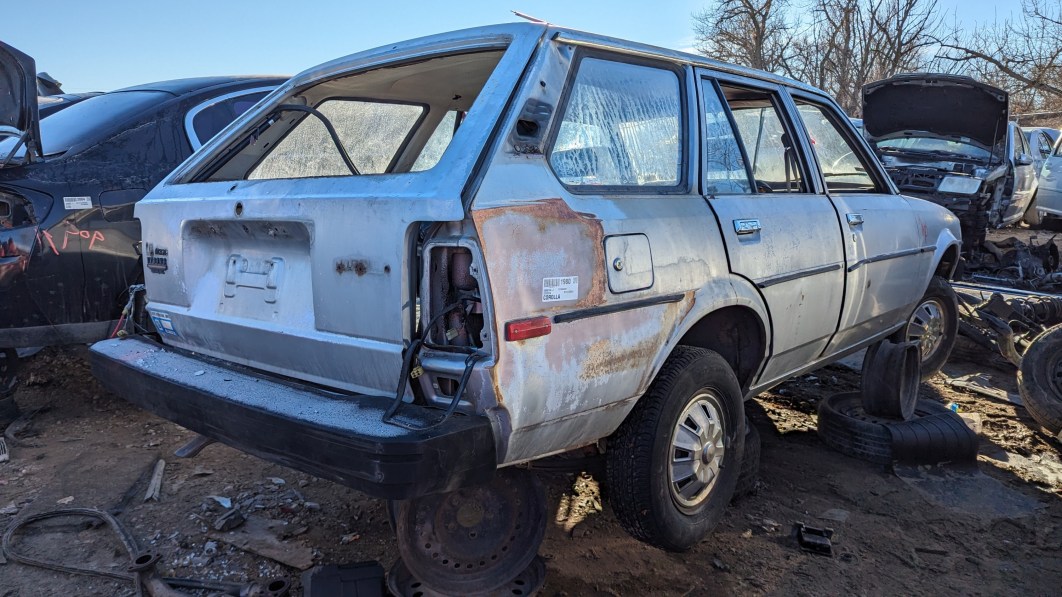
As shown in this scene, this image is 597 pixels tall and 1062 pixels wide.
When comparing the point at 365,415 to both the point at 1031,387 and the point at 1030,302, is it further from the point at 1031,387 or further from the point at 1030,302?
the point at 1030,302

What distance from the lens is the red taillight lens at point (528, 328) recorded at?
1907mm

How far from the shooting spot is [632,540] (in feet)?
9.55

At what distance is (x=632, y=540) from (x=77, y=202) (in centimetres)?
323

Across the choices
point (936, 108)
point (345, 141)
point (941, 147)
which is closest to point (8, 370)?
point (345, 141)

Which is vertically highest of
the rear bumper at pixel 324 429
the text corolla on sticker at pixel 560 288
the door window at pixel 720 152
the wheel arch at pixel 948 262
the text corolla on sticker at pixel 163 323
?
the door window at pixel 720 152

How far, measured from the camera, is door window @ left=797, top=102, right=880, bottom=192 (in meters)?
3.63

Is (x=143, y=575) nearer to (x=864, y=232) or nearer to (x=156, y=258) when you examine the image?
(x=156, y=258)

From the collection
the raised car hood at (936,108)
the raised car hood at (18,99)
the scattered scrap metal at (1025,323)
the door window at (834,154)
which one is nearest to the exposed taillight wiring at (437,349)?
the door window at (834,154)

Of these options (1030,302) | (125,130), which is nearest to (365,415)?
(125,130)

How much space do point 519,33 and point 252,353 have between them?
140 centimetres

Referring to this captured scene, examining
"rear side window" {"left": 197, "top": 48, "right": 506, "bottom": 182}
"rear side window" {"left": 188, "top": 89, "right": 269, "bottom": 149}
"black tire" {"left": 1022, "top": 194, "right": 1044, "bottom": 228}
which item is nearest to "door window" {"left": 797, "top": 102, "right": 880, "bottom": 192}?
"rear side window" {"left": 197, "top": 48, "right": 506, "bottom": 182}

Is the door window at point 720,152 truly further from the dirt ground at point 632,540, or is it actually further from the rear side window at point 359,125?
the dirt ground at point 632,540

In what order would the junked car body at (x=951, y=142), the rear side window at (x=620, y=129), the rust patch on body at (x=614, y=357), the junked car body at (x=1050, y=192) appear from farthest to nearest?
the junked car body at (x=1050, y=192) → the junked car body at (x=951, y=142) → the rear side window at (x=620, y=129) → the rust patch on body at (x=614, y=357)

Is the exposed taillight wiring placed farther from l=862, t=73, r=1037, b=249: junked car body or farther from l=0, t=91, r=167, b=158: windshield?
l=862, t=73, r=1037, b=249: junked car body
